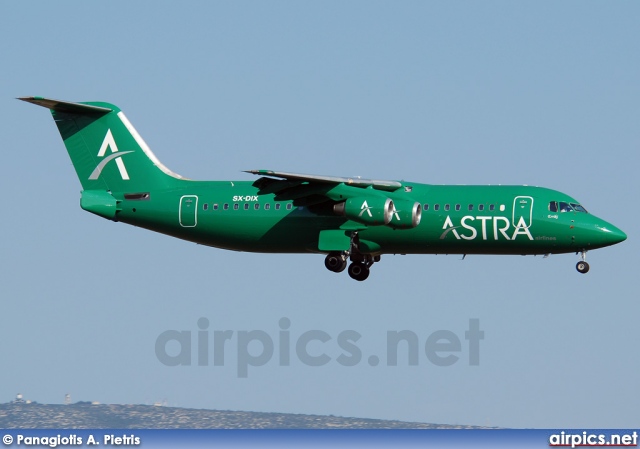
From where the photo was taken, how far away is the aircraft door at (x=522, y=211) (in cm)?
5381

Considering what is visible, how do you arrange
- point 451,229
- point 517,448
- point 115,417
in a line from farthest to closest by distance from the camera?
point 115,417
point 451,229
point 517,448

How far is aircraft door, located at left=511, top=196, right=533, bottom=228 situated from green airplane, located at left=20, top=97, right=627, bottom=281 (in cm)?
4

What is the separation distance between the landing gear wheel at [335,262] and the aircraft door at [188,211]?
557 cm

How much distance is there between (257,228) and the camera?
56.5 m

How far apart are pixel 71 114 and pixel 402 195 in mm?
14657

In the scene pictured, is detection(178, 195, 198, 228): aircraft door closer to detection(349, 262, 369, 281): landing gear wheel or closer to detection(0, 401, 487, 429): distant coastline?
detection(349, 262, 369, 281): landing gear wheel

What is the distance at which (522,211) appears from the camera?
177 ft

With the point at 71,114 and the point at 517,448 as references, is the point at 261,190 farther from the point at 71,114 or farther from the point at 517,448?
the point at 517,448

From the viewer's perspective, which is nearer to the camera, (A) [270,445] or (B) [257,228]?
(A) [270,445]

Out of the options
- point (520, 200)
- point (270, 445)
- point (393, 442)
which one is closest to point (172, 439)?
point (270, 445)

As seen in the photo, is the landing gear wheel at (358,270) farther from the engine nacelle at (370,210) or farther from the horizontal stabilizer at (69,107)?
the horizontal stabilizer at (69,107)

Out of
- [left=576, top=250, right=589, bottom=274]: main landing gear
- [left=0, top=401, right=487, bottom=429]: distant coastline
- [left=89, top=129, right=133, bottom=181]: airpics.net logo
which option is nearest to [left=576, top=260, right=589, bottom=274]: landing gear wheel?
[left=576, top=250, right=589, bottom=274]: main landing gear

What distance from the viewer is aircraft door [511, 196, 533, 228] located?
53.8m

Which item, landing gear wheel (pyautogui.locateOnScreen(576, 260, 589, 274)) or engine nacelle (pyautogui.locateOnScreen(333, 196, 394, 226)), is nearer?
engine nacelle (pyautogui.locateOnScreen(333, 196, 394, 226))
